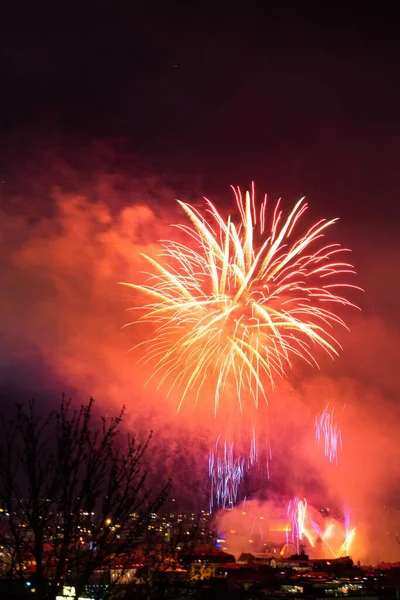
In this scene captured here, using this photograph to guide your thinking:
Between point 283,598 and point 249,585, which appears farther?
point 249,585

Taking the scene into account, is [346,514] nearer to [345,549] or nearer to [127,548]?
[345,549]

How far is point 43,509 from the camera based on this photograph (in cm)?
1038

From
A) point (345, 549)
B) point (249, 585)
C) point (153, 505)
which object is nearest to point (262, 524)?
point (345, 549)

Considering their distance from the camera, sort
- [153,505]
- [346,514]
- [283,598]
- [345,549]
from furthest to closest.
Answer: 1. [345,549]
2. [346,514]
3. [283,598]
4. [153,505]

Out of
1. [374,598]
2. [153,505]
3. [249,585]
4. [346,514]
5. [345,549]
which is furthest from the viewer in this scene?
[345,549]

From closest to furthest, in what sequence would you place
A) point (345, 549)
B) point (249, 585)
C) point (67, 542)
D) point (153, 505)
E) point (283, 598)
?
point (67, 542), point (153, 505), point (283, 598), point (249, 585), point (345, 549)

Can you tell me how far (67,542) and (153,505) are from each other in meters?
1.38

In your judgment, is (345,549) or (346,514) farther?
(345,549)

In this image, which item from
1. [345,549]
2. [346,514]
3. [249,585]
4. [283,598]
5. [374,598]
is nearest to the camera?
[283,598]

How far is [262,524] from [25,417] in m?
60.3

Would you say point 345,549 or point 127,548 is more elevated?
point 345,549

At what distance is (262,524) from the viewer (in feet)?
222

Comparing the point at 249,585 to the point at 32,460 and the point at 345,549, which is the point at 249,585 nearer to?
the point at 345,549

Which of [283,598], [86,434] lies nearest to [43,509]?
[86,434]
